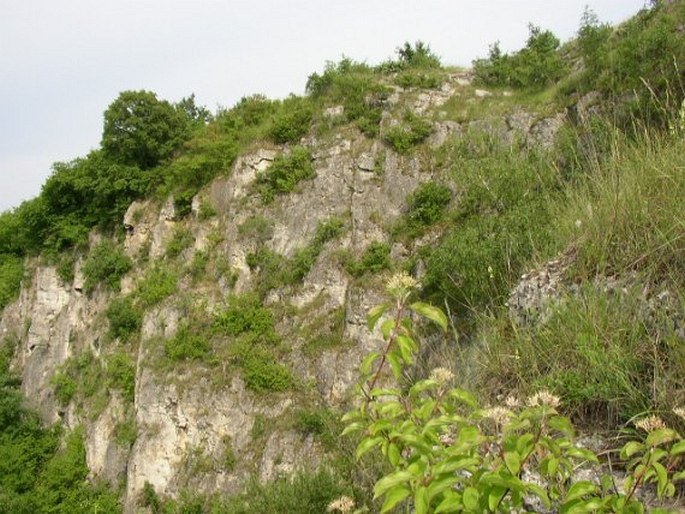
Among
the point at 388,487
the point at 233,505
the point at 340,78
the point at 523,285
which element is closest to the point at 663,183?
the point at 523,285

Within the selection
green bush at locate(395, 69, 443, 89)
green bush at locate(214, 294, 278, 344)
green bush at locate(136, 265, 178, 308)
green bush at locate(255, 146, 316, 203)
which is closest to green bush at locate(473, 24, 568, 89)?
green bush at locate(395, 69, 443, 89)

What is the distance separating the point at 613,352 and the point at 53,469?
2271cm

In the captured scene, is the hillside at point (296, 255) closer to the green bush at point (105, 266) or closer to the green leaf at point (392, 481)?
the green bush at point (105, 266)

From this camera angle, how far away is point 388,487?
1.76 meters

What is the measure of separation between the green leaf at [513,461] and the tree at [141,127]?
975 inches

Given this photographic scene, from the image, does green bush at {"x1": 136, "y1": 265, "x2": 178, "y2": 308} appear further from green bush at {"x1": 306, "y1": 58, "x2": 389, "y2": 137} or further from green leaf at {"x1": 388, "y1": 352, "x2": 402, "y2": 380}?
green leaf at {"x1": 388, "y1": 352, "x2": 402, "y2": 380}

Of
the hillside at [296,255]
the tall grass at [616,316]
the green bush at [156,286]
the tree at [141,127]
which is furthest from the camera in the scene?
the tree at [141,127]

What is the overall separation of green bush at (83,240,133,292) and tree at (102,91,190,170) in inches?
172

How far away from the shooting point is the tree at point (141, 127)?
952 inches

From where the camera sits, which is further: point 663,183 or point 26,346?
point 26,346

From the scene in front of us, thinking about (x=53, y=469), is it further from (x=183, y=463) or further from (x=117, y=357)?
(x=183, y=463)

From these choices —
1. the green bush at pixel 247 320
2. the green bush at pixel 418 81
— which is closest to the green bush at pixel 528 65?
the green bush at pixel 418 81

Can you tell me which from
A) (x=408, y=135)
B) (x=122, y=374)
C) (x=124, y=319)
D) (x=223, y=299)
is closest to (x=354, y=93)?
(x=408, y=135)

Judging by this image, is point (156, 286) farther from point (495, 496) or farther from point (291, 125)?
point (495, 496)
